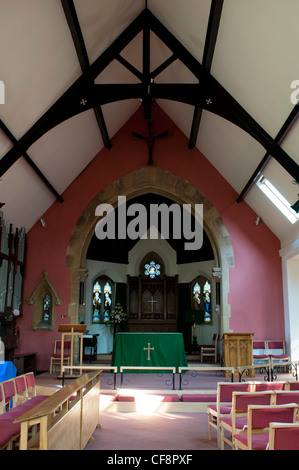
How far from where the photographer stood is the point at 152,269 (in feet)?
53.0

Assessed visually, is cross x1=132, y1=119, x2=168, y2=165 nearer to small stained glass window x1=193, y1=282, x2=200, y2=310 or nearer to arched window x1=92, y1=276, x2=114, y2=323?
arched window x1=92, y1=276, x2=114, y2=323

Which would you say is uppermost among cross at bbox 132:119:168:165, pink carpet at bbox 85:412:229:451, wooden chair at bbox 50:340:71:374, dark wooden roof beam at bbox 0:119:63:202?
cross at bbox 132:119:168:165

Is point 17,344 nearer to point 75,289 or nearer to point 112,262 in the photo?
point 75,289

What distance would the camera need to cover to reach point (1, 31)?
601 centimetres

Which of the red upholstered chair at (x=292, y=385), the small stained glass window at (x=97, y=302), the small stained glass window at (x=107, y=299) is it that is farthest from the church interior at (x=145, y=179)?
the small stained glass window at (x=107, y=299)

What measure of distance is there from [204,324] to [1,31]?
37.7 feet

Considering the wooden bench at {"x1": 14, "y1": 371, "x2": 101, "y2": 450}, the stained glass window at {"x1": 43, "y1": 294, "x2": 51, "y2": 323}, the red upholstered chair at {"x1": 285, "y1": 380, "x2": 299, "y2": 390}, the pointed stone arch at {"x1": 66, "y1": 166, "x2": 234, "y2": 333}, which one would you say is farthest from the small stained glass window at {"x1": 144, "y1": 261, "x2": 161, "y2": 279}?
the red upholstered chair at {"x1": 285, "y1": 380, "x2": 299, "y2": 390}

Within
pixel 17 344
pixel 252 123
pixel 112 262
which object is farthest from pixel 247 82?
pixel 112 262

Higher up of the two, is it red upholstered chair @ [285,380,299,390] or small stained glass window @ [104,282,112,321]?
small stained glass window @ [104,282,112,321]

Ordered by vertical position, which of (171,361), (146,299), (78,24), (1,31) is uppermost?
(78,24)

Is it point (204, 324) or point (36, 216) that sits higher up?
point (36, 216)

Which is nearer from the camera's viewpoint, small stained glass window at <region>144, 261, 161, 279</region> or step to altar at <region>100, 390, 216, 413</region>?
step to altar at <region>100, 390, 216, 413</region>

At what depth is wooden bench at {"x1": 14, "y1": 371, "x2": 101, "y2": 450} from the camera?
8.60 feet

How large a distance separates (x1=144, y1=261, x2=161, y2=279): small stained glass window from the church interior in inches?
90.3
